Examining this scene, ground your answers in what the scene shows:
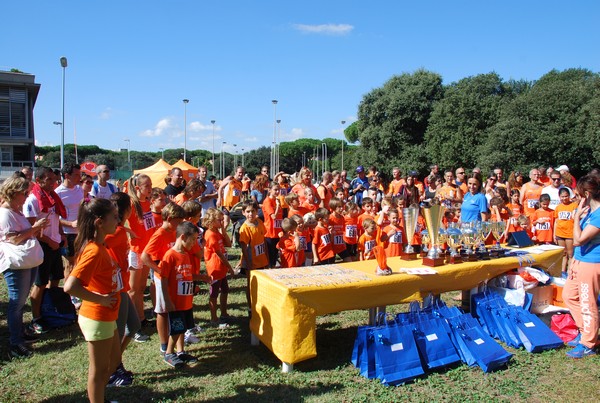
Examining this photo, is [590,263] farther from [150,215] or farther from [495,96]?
[495,96]

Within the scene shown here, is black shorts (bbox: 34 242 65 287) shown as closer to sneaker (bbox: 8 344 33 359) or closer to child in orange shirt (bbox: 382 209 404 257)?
sneaker (bbox: 8 344 33 359)

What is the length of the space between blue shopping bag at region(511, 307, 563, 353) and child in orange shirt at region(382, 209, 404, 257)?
1.87 m

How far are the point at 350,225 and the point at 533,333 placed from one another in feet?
10.4

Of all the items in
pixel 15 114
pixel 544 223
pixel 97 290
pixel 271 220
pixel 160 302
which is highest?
pixel 15 114

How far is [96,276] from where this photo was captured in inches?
117

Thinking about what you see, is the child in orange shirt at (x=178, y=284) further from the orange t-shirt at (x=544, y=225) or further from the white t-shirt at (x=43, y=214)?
the orange t-shirt at (x=544, y=225)

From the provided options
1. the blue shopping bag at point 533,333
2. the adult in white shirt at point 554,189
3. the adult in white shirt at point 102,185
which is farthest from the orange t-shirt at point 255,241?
the adult in white shirt at point 554,189

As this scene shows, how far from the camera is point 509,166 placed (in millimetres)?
26609

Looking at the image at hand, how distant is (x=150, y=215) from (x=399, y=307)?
11.3 feet

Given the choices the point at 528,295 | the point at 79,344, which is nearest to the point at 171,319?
the point at 79,344

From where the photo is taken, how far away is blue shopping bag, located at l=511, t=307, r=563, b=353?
174 inches

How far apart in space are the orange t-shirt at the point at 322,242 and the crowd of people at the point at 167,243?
15 mm

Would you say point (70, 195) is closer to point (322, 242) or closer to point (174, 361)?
point (174, 361)

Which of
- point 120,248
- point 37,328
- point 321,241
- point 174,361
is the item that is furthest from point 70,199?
point 321,241
